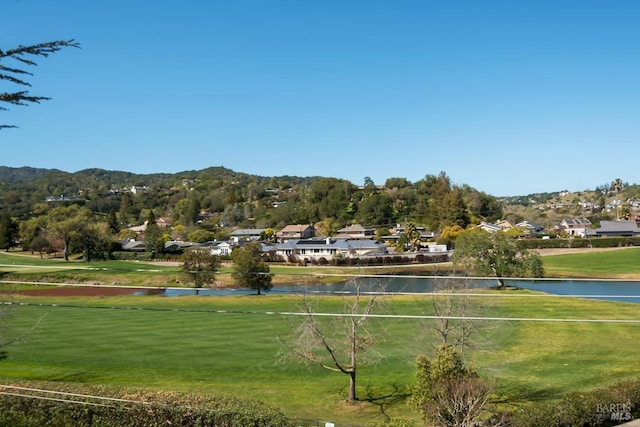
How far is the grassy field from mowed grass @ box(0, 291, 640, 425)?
1.7 inches

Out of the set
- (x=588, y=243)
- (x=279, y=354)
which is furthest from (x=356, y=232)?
(x=279, y=354)

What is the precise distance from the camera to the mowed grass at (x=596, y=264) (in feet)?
152

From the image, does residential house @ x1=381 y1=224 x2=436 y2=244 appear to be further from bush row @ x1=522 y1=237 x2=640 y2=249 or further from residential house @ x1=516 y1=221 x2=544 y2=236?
bush row @ x1=522 y1=237 x2=640 y2=249

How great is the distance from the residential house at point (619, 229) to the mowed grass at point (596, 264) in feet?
33.3

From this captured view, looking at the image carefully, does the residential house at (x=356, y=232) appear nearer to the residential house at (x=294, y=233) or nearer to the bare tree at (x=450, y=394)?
the residential house at (x=294, y=233)

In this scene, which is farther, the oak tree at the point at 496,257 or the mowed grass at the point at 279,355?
the oak tree at the point at 496,257

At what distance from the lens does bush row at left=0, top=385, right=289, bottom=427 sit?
9.80 meters

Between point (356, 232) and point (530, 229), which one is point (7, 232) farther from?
point (530, 229)

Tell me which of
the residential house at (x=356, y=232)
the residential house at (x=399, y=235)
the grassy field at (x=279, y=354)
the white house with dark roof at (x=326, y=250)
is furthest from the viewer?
the residential house at (x=356, y=232)

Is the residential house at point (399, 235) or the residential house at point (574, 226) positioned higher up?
the residential house at point (574, 226)

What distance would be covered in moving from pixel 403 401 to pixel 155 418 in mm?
6982

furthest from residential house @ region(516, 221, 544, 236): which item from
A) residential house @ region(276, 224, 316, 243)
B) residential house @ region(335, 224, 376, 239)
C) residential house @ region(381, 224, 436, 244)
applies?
residential house @ region(276, 224, 316, 243)

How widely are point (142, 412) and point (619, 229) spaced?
79644 mm

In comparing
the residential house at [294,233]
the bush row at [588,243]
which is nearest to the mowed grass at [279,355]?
the bush row at [588,243]
